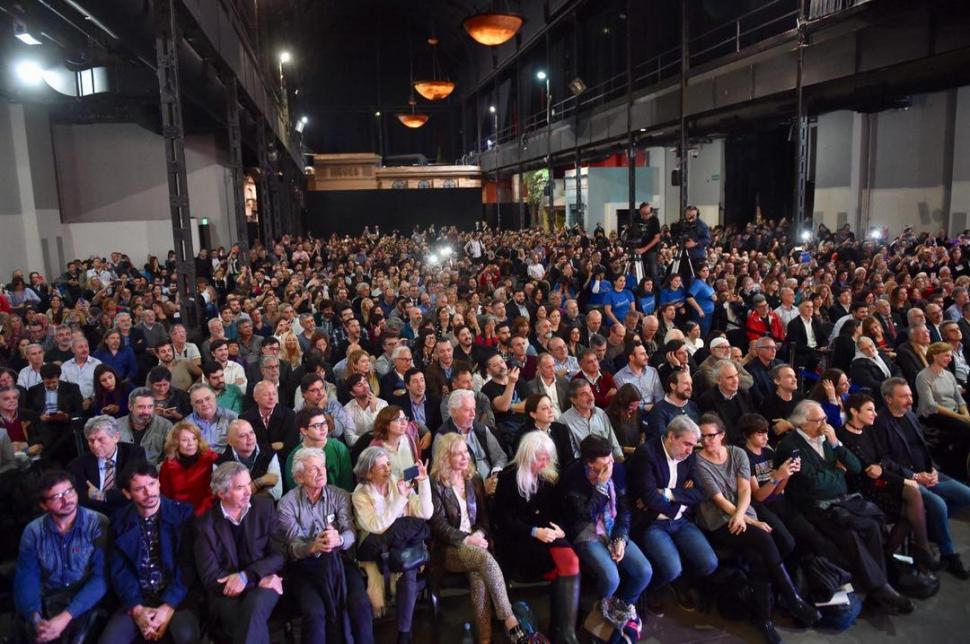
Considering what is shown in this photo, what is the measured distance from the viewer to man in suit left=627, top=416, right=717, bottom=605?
3.79 meters

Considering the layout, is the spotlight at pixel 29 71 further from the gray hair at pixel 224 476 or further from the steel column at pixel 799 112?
the steel column at pixel 799 112

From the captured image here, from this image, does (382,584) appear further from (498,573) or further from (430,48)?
(430,48)

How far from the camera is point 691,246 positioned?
900cm

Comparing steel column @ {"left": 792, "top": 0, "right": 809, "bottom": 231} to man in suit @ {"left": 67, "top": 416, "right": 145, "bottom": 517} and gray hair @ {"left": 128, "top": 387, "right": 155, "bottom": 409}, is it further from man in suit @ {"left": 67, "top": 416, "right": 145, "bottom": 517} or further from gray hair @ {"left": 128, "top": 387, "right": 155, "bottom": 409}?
man in suit @ {"left": 67, "top": 416, "right": 145, "bottom": 517}

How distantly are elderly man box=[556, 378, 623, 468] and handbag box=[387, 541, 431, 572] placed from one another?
4.33 ft

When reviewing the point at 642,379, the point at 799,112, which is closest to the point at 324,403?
the point at 642,379

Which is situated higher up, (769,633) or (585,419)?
(585,419)

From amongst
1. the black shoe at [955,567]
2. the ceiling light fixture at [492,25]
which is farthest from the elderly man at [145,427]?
the ceiling light fixture at [492,25]

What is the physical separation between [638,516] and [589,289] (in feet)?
16.9

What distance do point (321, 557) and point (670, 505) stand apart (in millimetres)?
1911

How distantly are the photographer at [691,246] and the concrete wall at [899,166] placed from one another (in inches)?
327

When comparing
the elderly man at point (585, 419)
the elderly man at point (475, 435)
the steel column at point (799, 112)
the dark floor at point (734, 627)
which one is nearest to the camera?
the dark floor at point (734, 627)

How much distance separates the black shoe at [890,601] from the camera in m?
3.85

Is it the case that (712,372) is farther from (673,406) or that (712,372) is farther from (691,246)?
(691,246)
